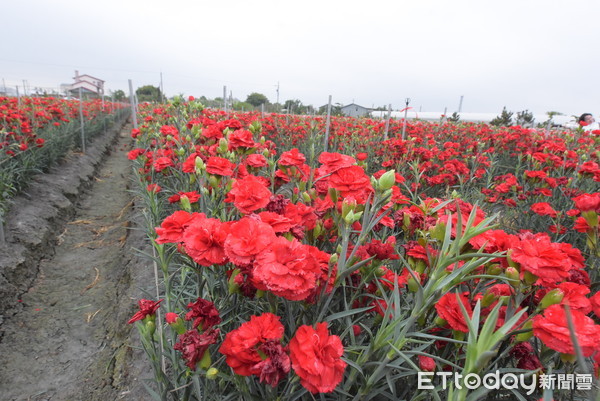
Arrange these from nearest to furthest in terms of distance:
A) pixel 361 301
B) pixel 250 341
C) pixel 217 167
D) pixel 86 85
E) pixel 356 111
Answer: pixel 250 341, pixel 361 301, pixel 217 167, pixel 356 111, pixel 86 85

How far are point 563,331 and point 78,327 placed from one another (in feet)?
9.45

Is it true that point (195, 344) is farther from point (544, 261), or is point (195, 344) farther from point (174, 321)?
point (544, 261)

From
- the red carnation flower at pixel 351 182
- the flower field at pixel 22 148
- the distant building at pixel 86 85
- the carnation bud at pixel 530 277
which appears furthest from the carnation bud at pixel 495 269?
the distant building at pixel 86 85

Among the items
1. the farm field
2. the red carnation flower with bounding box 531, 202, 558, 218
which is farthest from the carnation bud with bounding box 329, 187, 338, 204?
the red carnation flower with bounding box 531, 202, 558, 218

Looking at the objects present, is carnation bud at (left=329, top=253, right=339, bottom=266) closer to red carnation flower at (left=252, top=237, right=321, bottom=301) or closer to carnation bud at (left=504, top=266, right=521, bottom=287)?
red carnation flower at (left=252, top=237, right=321, bottom=301)

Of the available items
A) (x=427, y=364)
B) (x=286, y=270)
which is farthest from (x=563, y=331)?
(x=286, y=270)

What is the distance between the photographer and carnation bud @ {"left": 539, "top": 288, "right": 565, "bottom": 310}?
82 centimetres

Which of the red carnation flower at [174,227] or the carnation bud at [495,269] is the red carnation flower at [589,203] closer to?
the carnation bud at [495,269]

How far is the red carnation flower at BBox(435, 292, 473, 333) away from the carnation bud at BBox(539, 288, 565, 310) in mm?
181

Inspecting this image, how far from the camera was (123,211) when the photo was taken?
4.53m

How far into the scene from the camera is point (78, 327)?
2.43 meters

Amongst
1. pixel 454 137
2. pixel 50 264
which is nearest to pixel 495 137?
pixel 454 137

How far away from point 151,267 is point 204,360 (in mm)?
1932

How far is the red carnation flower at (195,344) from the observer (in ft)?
2.95
